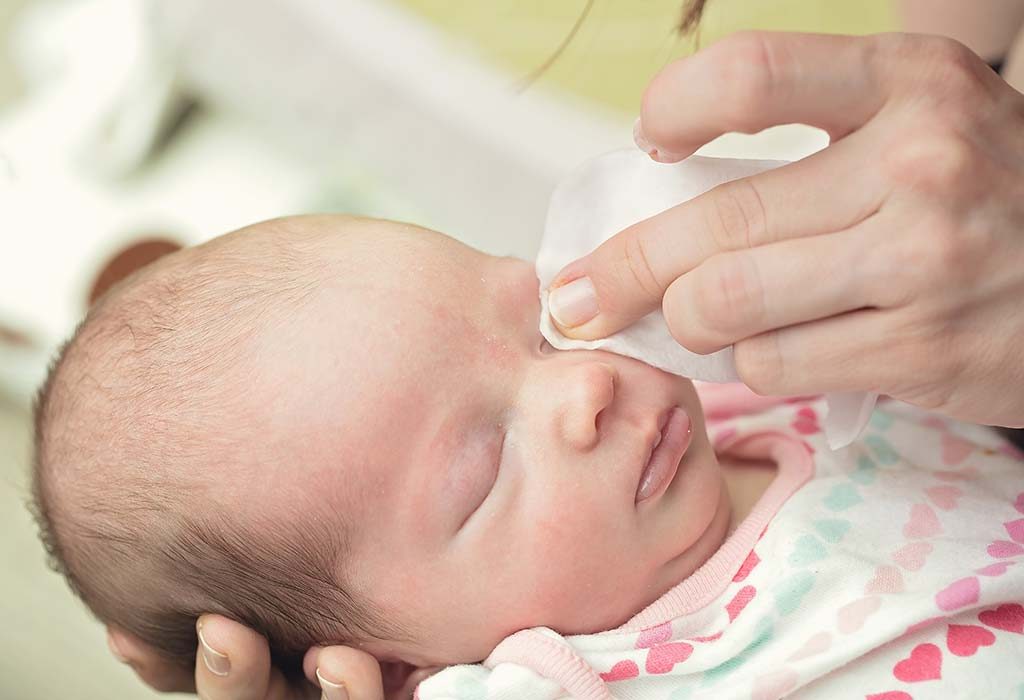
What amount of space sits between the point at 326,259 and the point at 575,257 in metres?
0.28

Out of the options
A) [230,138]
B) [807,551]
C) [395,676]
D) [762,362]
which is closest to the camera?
[762,362]

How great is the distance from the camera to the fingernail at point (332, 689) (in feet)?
3.63

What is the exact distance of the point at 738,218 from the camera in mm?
876

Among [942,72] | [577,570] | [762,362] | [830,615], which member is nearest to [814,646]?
[830,615]

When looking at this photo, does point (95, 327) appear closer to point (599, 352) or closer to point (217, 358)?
point (217, 358)

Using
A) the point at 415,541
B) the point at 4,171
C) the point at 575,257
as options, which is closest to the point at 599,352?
the point at 575,257

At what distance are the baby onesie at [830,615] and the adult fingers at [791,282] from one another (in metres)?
0.38

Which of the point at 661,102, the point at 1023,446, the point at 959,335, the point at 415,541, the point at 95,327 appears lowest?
the point at 1023,446

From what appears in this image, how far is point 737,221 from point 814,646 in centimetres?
48

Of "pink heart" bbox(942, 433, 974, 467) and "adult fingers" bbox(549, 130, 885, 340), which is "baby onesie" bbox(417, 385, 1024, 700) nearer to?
"pink heart" bbox(942, 433, 974, 467)

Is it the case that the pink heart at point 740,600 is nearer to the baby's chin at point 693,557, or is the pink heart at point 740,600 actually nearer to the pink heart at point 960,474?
the baby's chin at point 693,557

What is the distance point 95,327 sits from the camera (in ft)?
4.03

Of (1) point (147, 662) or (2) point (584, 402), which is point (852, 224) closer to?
(2) point (584, 402)

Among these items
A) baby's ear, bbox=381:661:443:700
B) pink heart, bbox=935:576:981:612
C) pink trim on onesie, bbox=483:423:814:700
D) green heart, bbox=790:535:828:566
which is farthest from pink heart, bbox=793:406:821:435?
baby's ear, bbox=381:661:443:700
